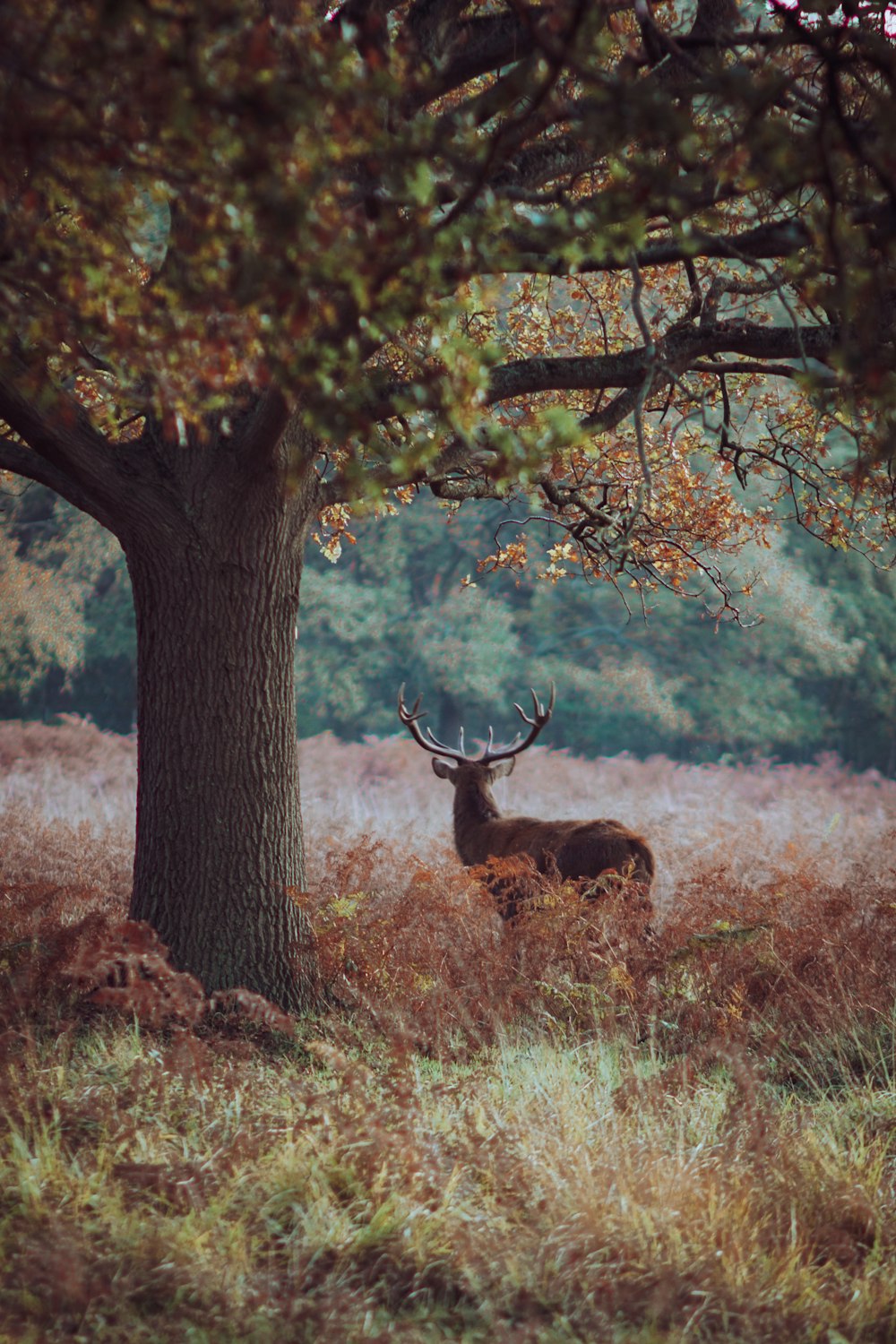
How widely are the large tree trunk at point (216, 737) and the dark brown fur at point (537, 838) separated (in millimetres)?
2038

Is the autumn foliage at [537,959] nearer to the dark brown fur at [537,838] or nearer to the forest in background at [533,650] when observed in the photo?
the dark brown fur at [537,838]

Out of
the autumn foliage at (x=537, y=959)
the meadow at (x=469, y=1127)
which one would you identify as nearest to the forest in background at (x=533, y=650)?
the autumn foliage at (x=537, y=959)

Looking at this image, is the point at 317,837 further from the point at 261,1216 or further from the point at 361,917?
the point at 261,1216

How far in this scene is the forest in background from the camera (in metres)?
25.8

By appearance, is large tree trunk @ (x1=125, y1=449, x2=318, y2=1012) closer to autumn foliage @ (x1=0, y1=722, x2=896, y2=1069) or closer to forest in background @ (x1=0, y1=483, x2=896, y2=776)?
autumn foliage @ (x1=0, y1=722, x2=896, y2=1069)

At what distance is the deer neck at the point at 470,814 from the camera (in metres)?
9.32

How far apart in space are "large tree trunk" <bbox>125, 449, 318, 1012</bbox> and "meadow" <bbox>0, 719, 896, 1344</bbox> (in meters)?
0.40

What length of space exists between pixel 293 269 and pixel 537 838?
6.25 metres

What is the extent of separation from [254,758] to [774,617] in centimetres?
2091

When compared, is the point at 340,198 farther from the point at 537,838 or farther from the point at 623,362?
the point at 537,838

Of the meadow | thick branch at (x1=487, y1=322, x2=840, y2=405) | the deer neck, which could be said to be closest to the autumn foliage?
the meadow

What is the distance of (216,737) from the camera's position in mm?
5895

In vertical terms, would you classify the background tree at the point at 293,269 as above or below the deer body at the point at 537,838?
above

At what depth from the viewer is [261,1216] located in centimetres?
363
